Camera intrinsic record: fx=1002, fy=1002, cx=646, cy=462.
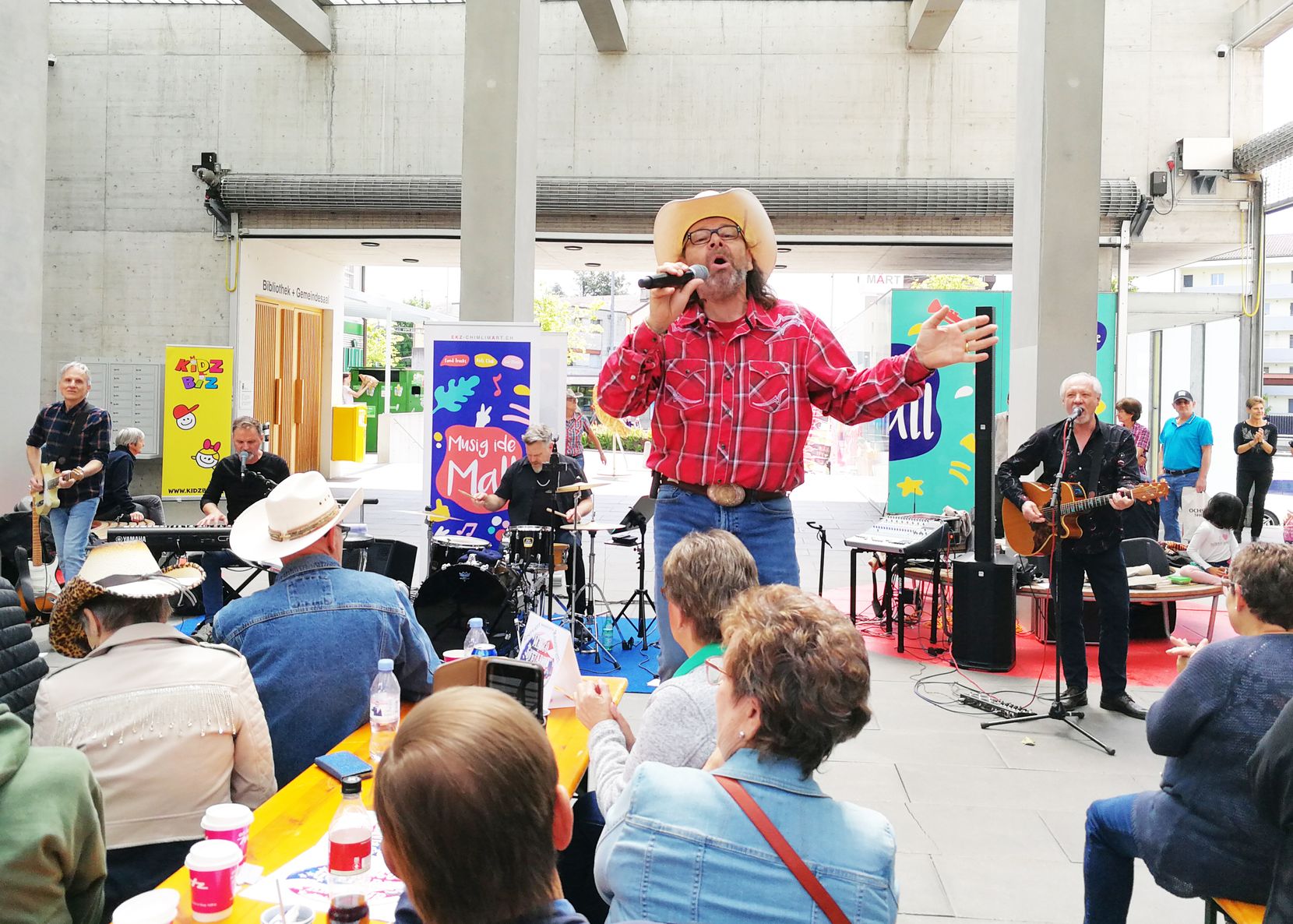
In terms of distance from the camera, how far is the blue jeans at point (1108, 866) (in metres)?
2.56

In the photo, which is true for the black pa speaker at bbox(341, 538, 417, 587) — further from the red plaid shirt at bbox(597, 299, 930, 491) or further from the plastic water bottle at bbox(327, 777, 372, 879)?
the plastic water bottle at bbox(327, 777, 372, 879)

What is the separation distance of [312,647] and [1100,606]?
14.2ft

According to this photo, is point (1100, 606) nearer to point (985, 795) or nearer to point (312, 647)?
point (985, 795)

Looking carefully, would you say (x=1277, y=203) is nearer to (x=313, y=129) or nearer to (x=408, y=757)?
(x=313, y=129)

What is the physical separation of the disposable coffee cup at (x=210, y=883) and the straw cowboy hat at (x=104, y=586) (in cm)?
75

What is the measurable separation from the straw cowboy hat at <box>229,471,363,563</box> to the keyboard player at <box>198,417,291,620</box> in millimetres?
4150

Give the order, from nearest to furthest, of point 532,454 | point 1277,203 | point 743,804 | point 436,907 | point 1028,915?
1. point 436,907
2. point 743,804
3. point 1028,915
4. point 532,454
5. point 1277,203

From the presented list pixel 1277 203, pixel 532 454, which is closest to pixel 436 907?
pixel 532 454

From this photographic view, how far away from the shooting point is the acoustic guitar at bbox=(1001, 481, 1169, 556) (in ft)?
16.5

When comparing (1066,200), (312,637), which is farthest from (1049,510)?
(312,637)

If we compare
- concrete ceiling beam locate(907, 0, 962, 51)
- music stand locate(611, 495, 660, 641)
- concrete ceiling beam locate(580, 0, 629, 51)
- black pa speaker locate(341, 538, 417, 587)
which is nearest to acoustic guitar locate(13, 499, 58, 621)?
black pa speaker locate(341, 538, 417, 587)

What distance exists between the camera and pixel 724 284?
279 cm

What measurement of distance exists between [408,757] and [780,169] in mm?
11566

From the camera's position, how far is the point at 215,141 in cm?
1238
